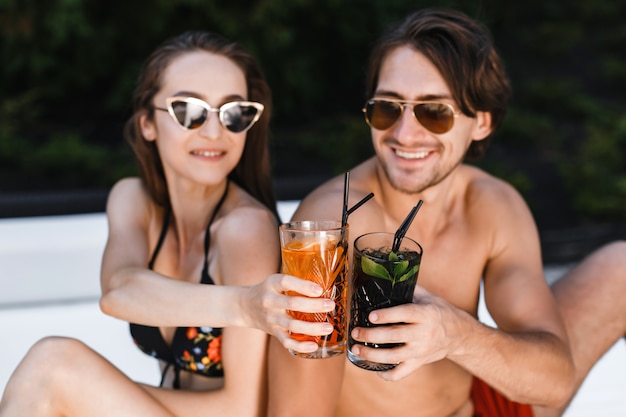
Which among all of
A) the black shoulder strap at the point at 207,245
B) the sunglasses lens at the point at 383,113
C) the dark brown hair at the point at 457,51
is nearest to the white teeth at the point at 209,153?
the black shoulder strap at the point at 207,245

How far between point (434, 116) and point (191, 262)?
872 mm

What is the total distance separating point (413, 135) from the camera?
88.1 inches

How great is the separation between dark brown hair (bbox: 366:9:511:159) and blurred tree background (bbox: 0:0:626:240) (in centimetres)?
316

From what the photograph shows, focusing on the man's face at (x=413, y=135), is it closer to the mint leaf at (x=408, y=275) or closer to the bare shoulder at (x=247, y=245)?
the bare shoulder at (x=247, y=245)

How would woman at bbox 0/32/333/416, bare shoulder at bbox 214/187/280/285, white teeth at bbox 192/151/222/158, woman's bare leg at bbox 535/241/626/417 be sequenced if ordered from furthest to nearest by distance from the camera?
woman's bare leg at bbox 535/241/626/417 → white teeth at bbox 192/151/222/158 → bare shoulder at bbox 214/187/280/285 → woman at bbox 0/32/333/416

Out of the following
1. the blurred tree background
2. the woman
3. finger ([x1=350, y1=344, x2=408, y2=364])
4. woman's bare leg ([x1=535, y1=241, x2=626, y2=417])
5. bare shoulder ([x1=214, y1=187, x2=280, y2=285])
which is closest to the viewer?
finger ([x1=350, y1=344, x2=408, y2=364])

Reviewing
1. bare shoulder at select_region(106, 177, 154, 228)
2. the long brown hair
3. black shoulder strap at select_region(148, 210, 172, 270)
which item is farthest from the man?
bare shoulder at select_region(106, 177, 154, 228)

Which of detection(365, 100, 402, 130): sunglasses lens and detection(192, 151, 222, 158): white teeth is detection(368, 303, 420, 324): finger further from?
detection(192, 151, 222, 158): white teeth

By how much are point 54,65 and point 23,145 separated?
79 centimetres

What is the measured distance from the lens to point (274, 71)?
21.5ft

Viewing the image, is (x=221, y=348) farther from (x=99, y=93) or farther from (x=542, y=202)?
(x=99, y=93)

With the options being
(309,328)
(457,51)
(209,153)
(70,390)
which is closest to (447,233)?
(457,51)

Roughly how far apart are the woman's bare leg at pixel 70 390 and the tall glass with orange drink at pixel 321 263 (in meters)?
0.57

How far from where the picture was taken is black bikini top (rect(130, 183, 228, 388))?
2.18 metres
